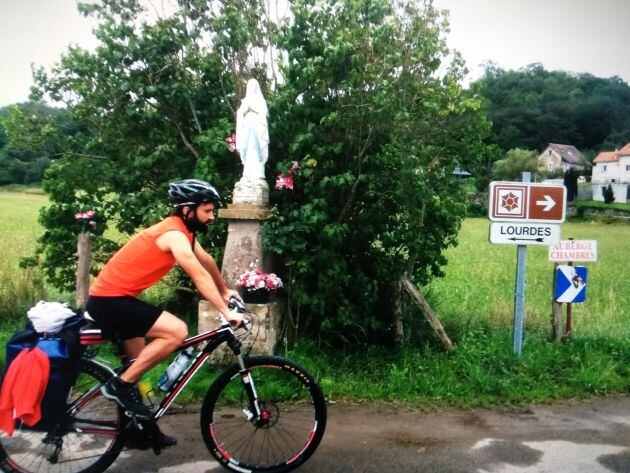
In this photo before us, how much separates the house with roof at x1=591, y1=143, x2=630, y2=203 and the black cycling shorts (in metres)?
65.1

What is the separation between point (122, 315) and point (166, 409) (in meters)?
0.71

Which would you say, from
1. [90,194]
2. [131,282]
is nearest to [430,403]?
[131,282]

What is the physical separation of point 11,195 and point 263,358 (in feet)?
114

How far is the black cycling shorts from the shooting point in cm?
348

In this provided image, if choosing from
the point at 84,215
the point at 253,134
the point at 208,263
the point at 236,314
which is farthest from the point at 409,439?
the point at 84,215

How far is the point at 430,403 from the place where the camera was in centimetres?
508

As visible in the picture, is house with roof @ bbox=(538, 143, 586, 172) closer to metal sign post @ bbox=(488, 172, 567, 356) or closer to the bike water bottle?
metal sign post @ bbox=(488, 172, 567, 356)

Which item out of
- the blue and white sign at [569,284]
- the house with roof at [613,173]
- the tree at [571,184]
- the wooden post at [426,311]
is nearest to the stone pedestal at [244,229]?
the wooden post at [426,311]

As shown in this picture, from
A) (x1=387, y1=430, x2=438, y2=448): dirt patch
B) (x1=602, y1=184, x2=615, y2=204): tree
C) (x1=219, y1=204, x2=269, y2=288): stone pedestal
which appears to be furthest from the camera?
(x1=602, y1=184, x2=615, y2=204): tree

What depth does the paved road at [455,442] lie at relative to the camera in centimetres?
383

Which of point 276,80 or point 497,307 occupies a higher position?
point 276,80

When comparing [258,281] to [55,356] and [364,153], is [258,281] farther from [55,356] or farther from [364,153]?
[55,356]

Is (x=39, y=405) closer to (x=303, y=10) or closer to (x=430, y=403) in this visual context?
(x=430, y=403)

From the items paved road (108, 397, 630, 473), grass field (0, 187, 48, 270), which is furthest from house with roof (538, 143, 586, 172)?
paved road (108, 397, 630, 473)
